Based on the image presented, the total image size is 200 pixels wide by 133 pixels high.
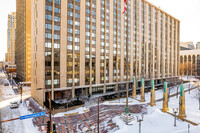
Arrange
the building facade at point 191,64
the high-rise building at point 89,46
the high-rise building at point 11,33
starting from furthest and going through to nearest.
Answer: the high-rise building at point 11,33 < the building facade at point 191,64 < the high-rise building at point 89,46

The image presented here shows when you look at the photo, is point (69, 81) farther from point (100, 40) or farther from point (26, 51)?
point (26, 51)

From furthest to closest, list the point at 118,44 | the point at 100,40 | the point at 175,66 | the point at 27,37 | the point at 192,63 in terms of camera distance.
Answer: the point at 192,63 < the point at 175,66 < the point at 27,37 < the point at 118,44 < the point at 100,40

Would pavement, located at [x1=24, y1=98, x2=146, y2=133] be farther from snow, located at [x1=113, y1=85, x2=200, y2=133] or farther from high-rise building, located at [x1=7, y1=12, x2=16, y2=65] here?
high-rise building, located at [x1=7, y1=12, x2=16, y2=65]

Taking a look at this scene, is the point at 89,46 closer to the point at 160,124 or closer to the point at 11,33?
the point at 160,124

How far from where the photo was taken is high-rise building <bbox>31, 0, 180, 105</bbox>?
34.4 meters

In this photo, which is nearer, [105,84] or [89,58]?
[89,58]

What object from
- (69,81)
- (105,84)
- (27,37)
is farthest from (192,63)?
(27,37)

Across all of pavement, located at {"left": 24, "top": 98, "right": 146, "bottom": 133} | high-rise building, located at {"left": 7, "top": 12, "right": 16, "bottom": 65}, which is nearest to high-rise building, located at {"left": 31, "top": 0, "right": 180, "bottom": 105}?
pavement, located at {"left": 24, "top": 98, "right": 146, "bottom": 133}

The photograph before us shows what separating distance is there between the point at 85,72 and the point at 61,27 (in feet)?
54.9

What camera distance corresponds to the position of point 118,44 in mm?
→ 49719

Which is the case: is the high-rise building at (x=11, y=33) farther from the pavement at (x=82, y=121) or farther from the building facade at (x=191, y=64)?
the building facade at (x=191, y=64)

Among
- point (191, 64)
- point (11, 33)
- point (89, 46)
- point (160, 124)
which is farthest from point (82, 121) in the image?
point (11, 33)

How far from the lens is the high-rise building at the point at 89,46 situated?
34438 mm

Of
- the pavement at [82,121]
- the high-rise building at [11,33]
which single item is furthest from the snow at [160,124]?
the high-rise building at [11,33]
